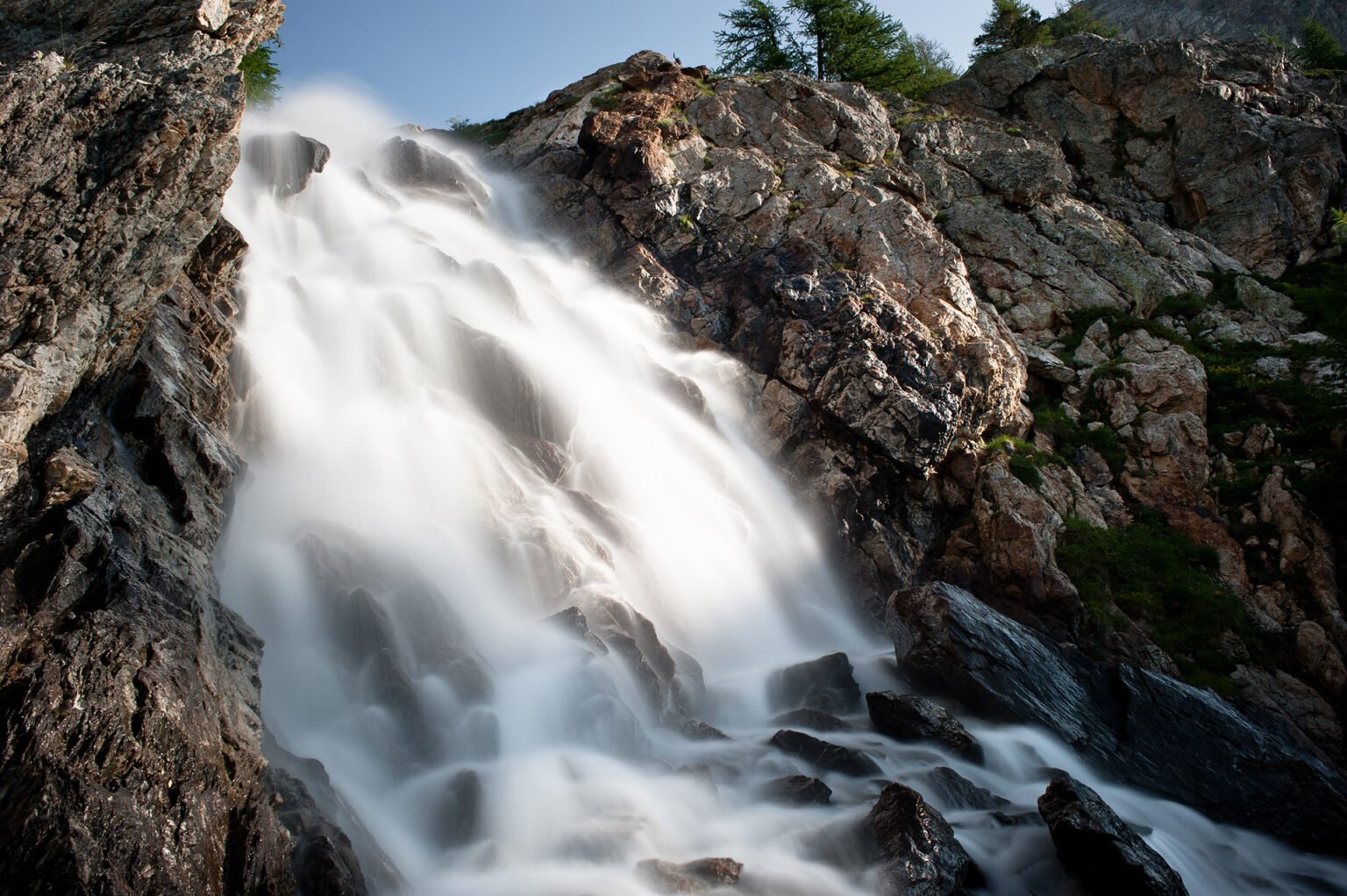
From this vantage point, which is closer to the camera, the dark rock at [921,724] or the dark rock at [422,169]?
the dark rock at [921,724]

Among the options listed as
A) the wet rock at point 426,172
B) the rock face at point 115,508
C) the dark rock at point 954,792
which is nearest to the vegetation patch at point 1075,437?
the dark rock at point 954,792

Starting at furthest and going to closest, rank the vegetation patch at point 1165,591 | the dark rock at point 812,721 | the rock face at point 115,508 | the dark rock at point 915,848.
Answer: the vegetation patch at point 1165,591 → the dark rock at point 812,721 → the dark rock at point 915,848 → the rock face at point 115,508

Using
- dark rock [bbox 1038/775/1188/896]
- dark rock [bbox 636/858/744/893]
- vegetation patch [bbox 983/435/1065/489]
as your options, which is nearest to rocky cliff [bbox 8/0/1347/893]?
vegetation patch [bbox 983/435/1065/489]

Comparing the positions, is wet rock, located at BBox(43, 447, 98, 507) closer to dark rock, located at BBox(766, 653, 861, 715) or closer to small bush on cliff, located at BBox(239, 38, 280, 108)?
dark rock, located at BBox(766, 653, 861, 715)

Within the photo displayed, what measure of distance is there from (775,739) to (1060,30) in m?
44.9

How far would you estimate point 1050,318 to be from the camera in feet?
72.5

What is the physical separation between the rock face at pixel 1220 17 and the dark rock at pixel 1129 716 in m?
55.1

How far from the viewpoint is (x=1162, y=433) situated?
1817 cm

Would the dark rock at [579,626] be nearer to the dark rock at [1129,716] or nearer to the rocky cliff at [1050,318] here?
the dark rock at [1129,716]

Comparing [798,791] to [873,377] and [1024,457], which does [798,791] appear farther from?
[1024,457]

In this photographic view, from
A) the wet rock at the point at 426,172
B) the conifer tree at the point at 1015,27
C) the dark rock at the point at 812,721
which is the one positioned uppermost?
the conifer tree at the point at 1015,27

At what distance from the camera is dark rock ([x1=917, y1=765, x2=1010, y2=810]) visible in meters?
8.34

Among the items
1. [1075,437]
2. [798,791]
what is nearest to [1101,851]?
[798,791]

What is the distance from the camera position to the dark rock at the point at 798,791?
7.83 metres
